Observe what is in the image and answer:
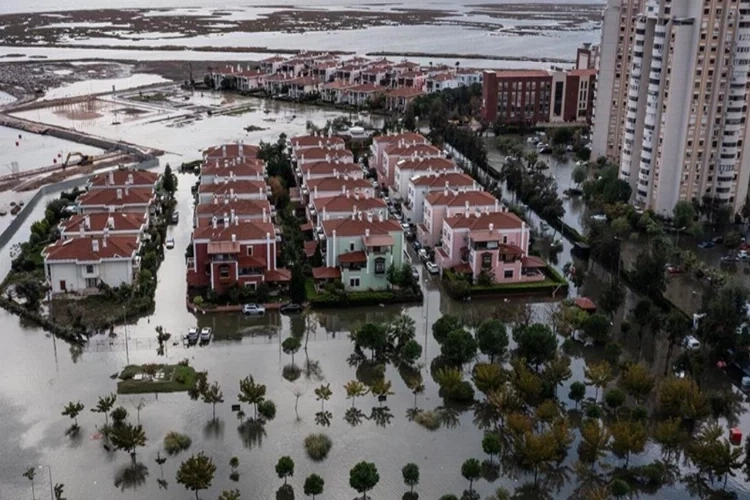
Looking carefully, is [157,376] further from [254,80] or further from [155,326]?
[254,80]

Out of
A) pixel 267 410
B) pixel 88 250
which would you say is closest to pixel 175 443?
pixel 267 410

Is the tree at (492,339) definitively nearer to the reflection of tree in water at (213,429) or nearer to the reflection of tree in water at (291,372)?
the reflection of tree in water at (291,372)

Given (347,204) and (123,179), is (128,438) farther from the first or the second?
(123,179)

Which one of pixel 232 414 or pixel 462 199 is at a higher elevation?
pixel 462 199

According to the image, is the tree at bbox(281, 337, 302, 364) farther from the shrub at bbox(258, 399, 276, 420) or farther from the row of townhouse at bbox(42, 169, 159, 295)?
the row of townhouse at bbox(42, 169, 159, 295)

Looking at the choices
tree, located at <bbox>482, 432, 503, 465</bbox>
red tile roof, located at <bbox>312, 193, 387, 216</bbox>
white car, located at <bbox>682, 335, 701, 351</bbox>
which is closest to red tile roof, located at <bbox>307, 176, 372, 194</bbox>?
red tile roof, located at <bbox>312, 193, 387, 216</bbox>
